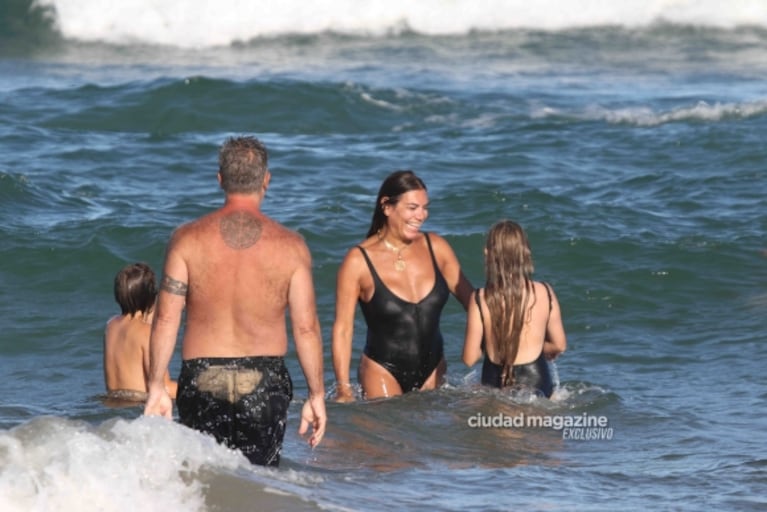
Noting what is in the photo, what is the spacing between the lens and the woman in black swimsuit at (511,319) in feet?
26.3

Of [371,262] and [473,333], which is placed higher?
[371,262]

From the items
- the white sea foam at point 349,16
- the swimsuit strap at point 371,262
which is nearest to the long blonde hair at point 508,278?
the swimsuit strap at point 371,262

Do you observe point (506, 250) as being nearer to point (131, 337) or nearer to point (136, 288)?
point (136, 288)

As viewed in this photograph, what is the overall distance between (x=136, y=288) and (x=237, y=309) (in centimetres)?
228

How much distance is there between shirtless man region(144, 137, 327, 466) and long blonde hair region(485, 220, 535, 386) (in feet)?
6.65

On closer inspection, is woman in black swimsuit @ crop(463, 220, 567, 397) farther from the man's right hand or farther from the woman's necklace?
the man's right hand

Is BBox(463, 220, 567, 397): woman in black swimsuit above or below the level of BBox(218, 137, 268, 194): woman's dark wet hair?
below

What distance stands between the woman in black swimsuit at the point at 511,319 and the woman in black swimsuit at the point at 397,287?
0.82 ft

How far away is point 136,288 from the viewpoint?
27.3 ft

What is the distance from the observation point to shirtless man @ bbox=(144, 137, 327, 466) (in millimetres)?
6121

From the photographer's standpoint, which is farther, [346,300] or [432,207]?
[432,207]

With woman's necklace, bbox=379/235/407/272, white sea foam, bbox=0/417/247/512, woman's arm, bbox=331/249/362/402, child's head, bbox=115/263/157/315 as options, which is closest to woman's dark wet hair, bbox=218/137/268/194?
white sea foam, bbox=0/417/247/512

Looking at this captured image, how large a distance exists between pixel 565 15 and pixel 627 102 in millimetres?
8447

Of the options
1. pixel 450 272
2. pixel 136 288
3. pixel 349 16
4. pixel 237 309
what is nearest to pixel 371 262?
pixel 450 272
